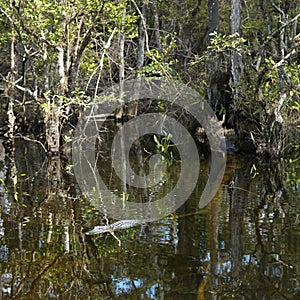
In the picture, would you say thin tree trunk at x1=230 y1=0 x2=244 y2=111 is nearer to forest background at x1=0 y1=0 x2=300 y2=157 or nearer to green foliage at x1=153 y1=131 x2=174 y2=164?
forest background at x1=0 y1=0 x2=300 y2=157

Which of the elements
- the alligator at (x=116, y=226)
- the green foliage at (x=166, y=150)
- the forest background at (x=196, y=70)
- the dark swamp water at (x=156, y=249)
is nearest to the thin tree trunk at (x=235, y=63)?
the forest background at (x=196, y=70)

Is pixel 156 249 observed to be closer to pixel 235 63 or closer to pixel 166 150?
pixel 166 150

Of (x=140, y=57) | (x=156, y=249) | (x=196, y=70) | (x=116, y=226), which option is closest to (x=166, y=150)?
(x=196, y=70)

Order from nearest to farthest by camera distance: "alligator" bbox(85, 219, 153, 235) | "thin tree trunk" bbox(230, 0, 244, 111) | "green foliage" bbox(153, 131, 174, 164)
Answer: "alligator" bbox(85, 219, 153, 235) < "green foliage" bbox(153, 131, 174, 164) < "thin tree trunk" bbox(230, 0, 244, 111)

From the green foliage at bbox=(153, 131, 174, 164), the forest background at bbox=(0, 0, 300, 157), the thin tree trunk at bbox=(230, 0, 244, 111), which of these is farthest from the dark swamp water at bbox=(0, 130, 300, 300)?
the thin tree trunk at bbox=(230, 0, 244, 111)

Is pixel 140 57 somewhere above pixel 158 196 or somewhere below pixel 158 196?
above

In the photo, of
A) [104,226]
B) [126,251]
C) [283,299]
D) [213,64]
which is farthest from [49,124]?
[283,299]

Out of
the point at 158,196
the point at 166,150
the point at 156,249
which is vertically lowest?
the point at 156,249

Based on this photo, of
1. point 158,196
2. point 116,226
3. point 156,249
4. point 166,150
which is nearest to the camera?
point 156,249

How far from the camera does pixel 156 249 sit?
18.5 ft

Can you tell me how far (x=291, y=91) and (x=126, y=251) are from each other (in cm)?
692

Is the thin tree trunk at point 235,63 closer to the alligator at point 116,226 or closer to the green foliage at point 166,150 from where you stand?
the green foliage at point 166,150

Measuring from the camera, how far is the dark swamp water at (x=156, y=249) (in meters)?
4.69

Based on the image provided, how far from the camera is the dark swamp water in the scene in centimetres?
469
